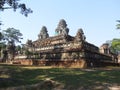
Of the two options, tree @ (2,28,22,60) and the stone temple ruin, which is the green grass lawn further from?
tree @ (2,28,22,60)

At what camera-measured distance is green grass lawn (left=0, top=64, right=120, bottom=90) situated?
21372 mm

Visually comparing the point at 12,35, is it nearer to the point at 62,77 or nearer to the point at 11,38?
the point at 11,38

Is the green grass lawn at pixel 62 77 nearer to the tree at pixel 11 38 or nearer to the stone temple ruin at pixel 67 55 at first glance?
the stone temple ruin at pixel 67 55

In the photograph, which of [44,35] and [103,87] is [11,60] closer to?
[44,35]

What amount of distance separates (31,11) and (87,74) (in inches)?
424

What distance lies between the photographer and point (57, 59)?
36.7 m

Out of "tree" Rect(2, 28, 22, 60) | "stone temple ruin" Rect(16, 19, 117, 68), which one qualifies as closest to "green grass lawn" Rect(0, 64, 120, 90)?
"stone temple ruin" Rect(16, 19, 117, 68)

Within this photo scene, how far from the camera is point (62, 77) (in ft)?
77.3

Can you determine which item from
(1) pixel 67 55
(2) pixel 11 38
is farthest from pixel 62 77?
(2) pixel 11 38

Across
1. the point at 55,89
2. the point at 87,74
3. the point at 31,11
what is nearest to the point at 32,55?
the point at 31,11

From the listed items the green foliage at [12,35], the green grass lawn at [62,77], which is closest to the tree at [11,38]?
the green foliage at [12,35]

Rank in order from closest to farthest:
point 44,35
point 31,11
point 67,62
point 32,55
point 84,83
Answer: point 84,83 < point 31,11 < point 67,62 < point 32,55 < point 44,35

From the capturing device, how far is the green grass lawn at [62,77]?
70.1ft

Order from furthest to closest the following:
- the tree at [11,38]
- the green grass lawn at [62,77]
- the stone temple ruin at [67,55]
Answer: the tree at [11,38]
the stone temple ruin at [67,55]
the green grass lawn at [62,77]
